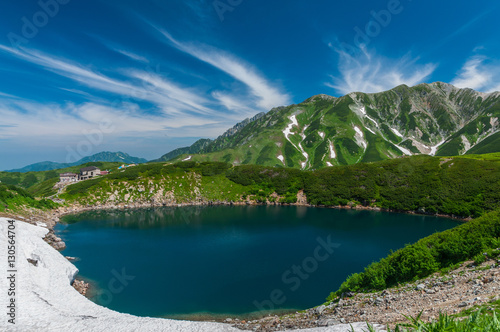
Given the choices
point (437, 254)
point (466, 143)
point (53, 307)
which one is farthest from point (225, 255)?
point (466, 143)

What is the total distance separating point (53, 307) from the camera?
18.5 m

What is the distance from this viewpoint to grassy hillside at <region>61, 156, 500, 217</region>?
6594 centimetres

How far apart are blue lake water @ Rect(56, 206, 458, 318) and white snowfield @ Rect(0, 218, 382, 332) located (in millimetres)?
4391

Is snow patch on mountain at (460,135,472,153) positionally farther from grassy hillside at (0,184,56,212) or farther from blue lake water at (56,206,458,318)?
grassy hillside at (0,184,56,212)

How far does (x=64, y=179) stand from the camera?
382ft

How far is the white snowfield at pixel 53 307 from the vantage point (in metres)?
15.3

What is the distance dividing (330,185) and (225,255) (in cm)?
6196

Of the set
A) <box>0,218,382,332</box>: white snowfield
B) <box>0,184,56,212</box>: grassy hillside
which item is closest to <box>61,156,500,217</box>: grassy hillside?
<box>0,184,56,212</box>: grassy hillside

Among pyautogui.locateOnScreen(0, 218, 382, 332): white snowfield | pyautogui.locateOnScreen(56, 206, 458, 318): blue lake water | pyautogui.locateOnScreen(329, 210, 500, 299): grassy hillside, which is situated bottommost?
pyautogui.locateOnScreen(56, 206, 458, 318): blue lake water

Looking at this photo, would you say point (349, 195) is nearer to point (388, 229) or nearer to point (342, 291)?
point (388, 229)

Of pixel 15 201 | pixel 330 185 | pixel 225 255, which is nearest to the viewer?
pixel 225 255

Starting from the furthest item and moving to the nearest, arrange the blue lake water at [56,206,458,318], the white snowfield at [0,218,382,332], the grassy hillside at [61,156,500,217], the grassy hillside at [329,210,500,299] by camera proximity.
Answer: the grassy hillside at [61,156,500,217] < the blue lake water at [56,206,458,318] < the grassy hillside at [329,210,500,299] < the white snowfield at [0,218,382,332]

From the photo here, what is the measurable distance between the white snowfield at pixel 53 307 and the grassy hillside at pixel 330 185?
62.5m

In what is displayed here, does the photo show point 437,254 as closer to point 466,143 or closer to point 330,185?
point 330,185
